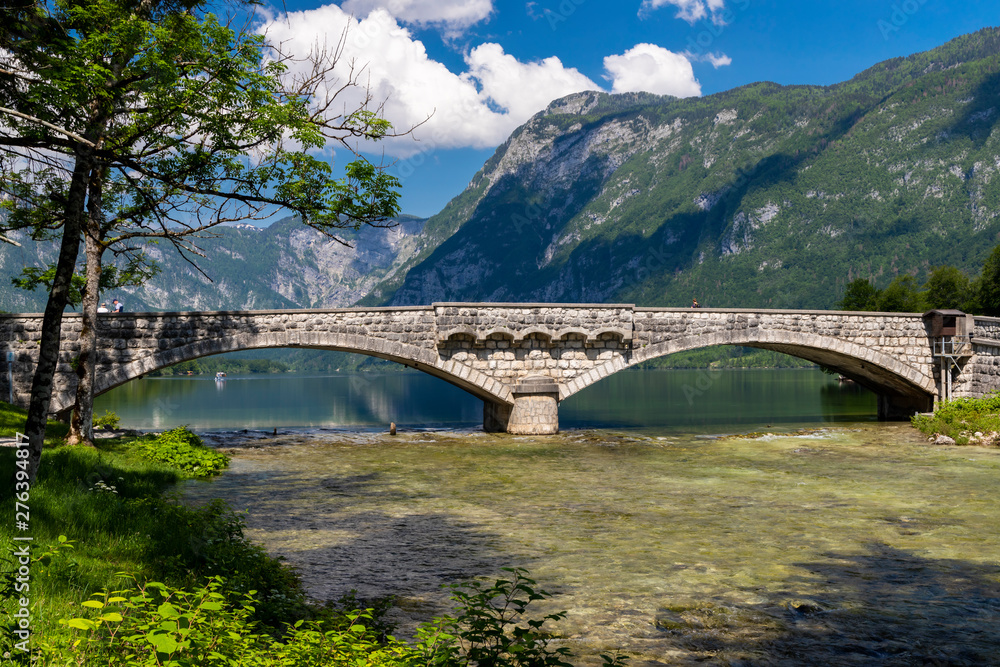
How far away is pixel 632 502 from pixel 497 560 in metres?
5.09

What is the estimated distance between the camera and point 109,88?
8.77 metres

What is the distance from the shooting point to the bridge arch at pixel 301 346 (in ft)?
73.3

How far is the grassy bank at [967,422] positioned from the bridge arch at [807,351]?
277 centimetres

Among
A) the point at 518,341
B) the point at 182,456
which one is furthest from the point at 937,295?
the point at 182,456

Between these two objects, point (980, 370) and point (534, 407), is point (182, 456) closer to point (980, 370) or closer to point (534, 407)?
point (534, 407)

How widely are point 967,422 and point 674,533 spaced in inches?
721

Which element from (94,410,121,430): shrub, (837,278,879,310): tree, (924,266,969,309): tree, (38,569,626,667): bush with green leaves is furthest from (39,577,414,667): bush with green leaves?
(837,278,879,310): tree

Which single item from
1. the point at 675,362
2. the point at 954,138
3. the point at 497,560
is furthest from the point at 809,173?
the point at 497,560

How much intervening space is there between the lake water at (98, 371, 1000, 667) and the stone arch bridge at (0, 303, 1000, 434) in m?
2.69

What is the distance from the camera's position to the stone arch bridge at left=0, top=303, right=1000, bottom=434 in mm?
22516

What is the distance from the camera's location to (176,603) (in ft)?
16.8

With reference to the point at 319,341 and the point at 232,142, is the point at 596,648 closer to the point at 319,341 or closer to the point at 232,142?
the point at 232,142

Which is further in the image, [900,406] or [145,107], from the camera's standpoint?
[900,406]

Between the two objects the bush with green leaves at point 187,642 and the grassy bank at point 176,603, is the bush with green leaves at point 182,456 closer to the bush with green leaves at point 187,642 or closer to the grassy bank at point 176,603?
the grassy bank at point 176,603
